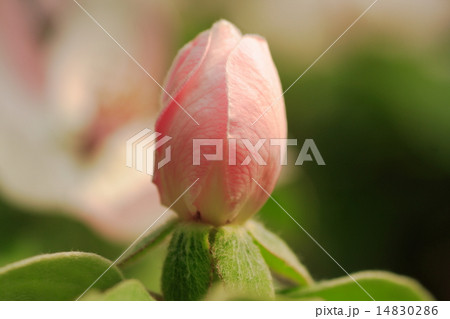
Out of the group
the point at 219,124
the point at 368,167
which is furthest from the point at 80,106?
the point at 219,124

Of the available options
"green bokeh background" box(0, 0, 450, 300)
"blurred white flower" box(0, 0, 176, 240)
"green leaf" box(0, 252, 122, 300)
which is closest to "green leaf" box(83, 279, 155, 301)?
"green leaf" box(0, 252, 122, 300)

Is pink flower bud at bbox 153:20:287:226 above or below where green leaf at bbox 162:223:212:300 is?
above

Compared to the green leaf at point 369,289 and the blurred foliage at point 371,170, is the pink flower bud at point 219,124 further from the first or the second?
the blurred foliage at point 371,170

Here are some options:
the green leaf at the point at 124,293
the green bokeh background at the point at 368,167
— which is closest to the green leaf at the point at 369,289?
the green leaf at the point at 124,293

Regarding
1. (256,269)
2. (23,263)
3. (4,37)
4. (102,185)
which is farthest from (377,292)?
(4,37)

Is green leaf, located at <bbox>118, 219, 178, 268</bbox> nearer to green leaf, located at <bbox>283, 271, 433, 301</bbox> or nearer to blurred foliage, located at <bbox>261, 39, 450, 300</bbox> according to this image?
green leaf, located at <bbox>283, 271, 433, 301</bbox>

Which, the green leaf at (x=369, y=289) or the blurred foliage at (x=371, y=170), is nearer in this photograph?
the green leaf at (x=369, y=289)

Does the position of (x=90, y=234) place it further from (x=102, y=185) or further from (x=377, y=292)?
(x=377, y=292)
